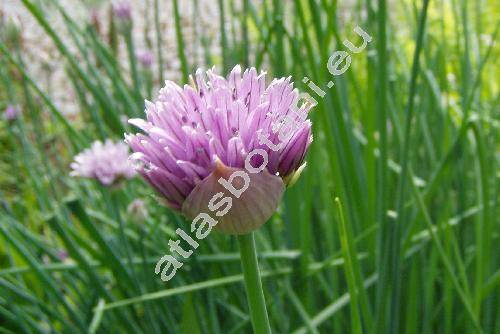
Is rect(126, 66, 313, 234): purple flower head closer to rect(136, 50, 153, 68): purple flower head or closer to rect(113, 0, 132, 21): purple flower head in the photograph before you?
rect(113, 0, 132, 21): purple flower head

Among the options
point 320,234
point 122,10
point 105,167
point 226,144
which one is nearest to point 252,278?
point 226,144

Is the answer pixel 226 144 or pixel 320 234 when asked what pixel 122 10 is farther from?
pixel 226 144

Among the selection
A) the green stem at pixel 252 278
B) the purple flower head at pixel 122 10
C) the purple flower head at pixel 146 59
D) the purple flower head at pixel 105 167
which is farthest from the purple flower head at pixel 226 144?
the purple flower head at pixel 146 59

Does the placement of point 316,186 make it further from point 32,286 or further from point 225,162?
point 225,162

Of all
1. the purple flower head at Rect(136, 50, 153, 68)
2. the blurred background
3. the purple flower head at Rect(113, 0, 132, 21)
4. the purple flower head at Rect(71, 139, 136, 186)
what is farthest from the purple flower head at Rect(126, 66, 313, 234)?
the purple flower head at Rect(136, 50, 153, 68)

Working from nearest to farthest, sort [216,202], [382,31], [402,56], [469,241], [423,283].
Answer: [216,202] → [382,31] → [423,283] → [469,241] → [402,56]

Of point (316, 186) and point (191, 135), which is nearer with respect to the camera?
point (191, 135)

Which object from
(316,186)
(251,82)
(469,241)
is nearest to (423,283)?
(469,241)
